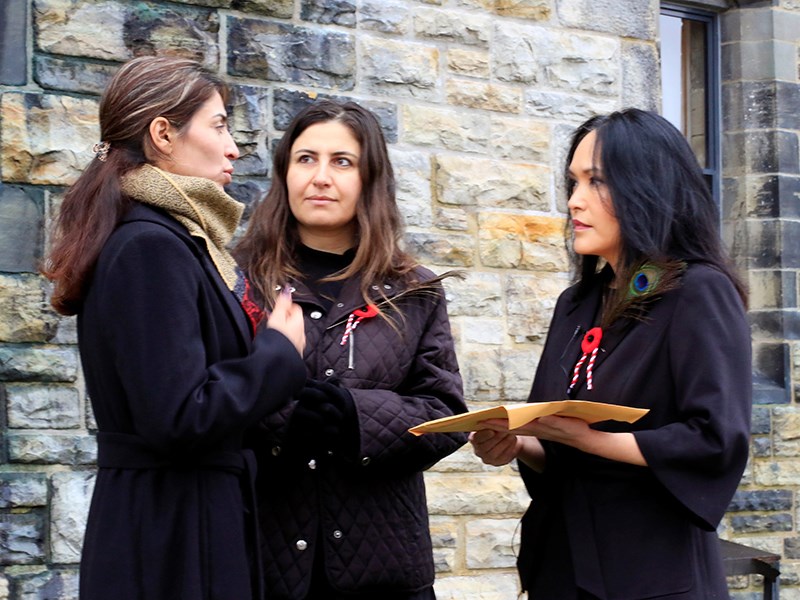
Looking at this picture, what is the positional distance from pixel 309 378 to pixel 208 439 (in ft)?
2.01

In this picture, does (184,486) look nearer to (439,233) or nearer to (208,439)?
(208,439)

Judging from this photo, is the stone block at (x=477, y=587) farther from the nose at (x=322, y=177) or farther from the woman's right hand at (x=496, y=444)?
the nose at (x=322, y=177)

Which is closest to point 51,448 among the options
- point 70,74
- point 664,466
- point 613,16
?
point 70,74

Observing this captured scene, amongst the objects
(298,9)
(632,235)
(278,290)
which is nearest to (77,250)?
(278,290)

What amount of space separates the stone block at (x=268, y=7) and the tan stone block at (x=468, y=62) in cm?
77

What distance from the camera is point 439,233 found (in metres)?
5.12

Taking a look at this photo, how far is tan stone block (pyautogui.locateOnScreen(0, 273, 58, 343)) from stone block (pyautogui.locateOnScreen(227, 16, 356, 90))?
1154 mm

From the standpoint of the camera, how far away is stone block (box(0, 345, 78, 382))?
4.09 metres

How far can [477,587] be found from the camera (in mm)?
5109

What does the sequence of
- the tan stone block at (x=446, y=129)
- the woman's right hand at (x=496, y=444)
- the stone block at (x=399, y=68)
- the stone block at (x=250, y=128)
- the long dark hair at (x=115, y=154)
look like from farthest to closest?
the tan stone block at (x=446, y=129) → the stone block at (x=399, y=68) → the stone block at (x=250, y=128) → the woman's right hand at (x=496, y=444) → the long dark hair at (x=115, y=154)

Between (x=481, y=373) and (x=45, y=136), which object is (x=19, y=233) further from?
(x=481, y=373)

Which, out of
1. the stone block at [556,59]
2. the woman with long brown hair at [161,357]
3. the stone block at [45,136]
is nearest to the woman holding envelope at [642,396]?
the woman with long brown hair at [161,357]

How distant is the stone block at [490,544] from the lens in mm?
5105

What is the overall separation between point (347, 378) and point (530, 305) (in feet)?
7.99
